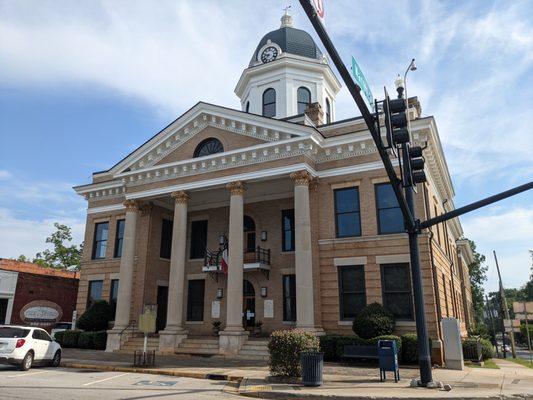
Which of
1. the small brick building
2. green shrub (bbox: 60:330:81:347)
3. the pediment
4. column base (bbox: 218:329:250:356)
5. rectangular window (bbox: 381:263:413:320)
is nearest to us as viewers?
rectangular window (bbox: 381:263:413:320)

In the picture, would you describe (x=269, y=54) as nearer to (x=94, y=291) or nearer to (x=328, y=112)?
(x=328, y=112)

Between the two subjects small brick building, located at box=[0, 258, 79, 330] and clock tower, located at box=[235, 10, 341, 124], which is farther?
clock tower, located at box=[235, 10, 341, 124]

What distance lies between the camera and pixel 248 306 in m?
26.5

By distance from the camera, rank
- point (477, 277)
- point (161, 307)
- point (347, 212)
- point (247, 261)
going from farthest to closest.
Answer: point (477, 277), point (161, 307), point (247, 261), point (347, 212)

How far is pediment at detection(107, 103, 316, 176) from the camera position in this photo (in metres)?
23.2

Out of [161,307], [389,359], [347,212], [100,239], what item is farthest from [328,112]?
[389,359]

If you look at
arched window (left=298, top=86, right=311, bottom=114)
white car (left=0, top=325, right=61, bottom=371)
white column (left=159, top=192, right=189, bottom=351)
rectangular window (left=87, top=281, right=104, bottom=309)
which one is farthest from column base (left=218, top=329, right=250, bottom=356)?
arched window (left=298, top=86, right=311, bottom=114)

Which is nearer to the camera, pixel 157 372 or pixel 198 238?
pixel 157 372

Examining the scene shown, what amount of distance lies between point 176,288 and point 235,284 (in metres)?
3.66

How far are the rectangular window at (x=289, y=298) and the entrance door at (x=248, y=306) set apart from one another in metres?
2.13

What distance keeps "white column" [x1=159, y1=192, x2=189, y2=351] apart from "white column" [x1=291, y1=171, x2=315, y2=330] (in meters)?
6.71

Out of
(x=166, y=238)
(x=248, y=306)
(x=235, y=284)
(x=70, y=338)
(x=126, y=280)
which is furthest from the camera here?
(x=166, y=238)

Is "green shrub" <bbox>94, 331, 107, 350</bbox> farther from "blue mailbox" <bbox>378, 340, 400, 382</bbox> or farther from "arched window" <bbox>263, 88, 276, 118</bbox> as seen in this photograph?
"arched window" <bbox>263, 88, 276, 118</bbox>

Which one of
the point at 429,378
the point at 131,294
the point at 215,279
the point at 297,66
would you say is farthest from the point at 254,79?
the point at 429,378
